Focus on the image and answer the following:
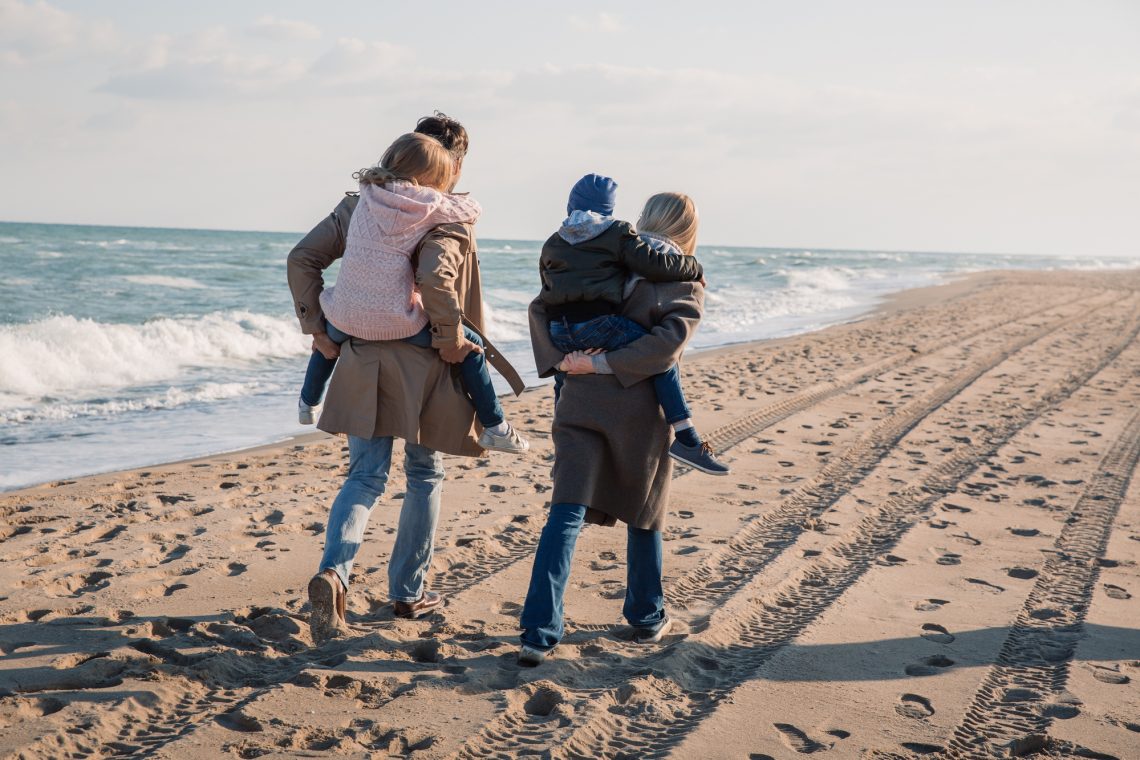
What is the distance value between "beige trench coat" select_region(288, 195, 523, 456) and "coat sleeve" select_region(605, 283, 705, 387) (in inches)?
22.7

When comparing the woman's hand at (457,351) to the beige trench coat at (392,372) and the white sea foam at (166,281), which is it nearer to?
the beige trench coat at (392,372)

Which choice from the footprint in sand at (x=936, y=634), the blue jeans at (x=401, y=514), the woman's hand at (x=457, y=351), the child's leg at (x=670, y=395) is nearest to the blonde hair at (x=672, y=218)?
the child's leg at (x=670, y=395)

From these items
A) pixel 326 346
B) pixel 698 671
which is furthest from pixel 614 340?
pixel 698 671

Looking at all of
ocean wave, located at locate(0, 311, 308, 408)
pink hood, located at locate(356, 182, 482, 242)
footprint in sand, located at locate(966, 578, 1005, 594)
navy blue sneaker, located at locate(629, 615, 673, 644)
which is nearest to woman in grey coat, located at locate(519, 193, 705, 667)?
navy blue sneaker, located at locate(629, 615, 673, 644)

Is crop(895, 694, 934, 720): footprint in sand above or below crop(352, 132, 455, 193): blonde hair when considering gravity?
below

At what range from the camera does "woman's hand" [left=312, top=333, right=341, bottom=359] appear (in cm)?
335

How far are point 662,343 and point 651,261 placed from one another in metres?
0.27

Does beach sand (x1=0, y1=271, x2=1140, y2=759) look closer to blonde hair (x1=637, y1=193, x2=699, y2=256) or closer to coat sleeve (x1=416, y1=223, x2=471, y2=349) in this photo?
coat sleeve (x1=416, y1=223, x2=471, y2=349)

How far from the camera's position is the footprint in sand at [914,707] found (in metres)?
2.91

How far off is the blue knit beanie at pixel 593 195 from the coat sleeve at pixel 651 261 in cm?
13

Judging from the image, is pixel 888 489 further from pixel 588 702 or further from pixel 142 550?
pixel 142 550

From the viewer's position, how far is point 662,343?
10.1ft

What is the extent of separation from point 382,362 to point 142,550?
1.84m

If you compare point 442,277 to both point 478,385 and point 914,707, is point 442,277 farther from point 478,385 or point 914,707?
point 914,707
